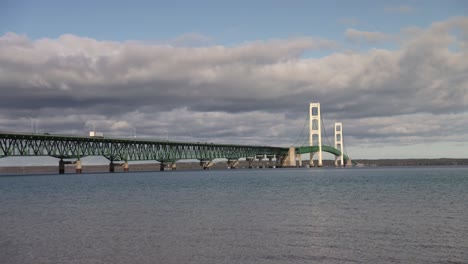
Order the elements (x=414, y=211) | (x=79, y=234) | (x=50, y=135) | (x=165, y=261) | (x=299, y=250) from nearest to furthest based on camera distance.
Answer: (x=165, y=261) → (x=299, y=250) → (x=79, y=234) → (x=414, y=211) → (x=50, y=135)

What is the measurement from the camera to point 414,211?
41.8m

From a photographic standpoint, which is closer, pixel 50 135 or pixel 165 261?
pixel 165 261

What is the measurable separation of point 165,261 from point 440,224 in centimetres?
1850

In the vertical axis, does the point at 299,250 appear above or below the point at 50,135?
below

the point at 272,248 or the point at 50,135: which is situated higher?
the point at 50,135

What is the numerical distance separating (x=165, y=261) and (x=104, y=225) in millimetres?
13078

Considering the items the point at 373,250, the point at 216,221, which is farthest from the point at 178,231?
the point at 373,250

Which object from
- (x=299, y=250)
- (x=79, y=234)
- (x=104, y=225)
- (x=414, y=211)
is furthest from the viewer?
(x=414, y=211)

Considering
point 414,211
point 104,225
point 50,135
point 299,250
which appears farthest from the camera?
point 50,135

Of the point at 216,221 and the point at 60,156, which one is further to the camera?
the point at 60,156

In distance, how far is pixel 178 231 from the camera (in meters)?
32.8

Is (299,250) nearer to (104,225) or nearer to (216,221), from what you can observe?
(216,221)

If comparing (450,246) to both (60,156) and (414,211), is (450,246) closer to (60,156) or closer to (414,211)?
(414,211)

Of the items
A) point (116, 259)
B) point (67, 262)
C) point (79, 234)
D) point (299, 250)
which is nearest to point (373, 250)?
point (299, 250)
